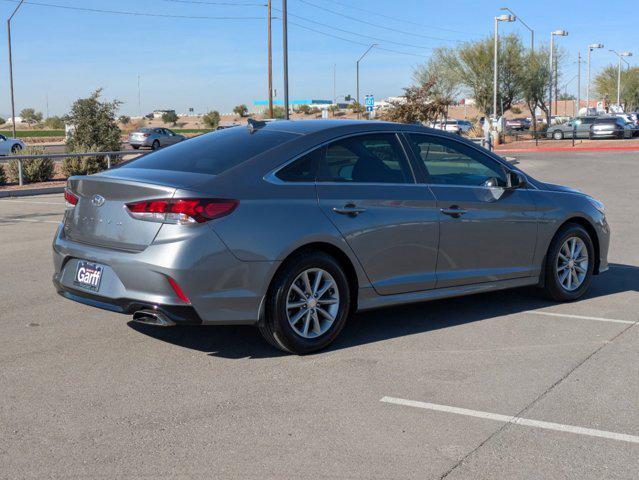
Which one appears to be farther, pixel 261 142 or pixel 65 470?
pixel 261 142

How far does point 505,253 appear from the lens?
24.4 feet

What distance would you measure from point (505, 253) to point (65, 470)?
4.53 m

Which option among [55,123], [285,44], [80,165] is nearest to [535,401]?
[80,165]

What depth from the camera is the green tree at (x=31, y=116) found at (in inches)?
4845

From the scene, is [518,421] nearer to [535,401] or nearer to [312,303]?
[535,401]

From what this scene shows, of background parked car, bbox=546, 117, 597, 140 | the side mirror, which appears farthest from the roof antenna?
background parked car, bbox=546, 117, 597, 140

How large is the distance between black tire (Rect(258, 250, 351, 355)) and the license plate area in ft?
3.84

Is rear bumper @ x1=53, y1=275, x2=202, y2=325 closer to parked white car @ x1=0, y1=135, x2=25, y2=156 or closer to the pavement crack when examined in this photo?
the pavement crack

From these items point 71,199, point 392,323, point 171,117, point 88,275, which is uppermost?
point 171,117

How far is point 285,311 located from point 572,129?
52.2 meters

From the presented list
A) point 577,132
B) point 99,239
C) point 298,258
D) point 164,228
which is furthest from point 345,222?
point 577,132

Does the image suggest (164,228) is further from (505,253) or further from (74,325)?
(505,253)

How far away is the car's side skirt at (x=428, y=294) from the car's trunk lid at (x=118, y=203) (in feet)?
5.22

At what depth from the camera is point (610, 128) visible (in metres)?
54.6
